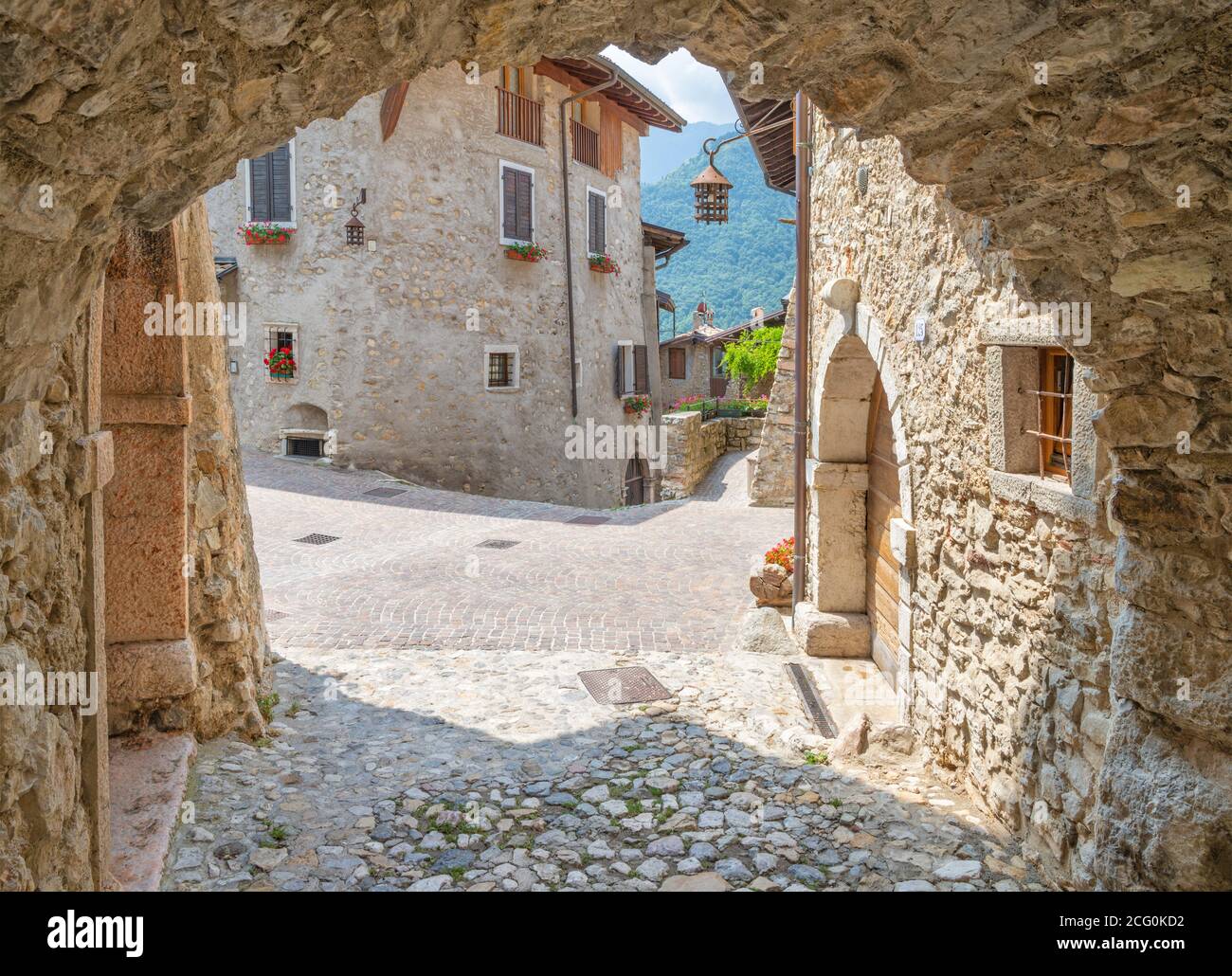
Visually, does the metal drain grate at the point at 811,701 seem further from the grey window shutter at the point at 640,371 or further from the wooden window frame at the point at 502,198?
the grey window shutter at the point at 640,371

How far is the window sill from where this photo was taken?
363cm

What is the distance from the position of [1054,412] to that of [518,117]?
1584 centimetres

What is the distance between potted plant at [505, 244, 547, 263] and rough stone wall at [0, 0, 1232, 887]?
15.4 m

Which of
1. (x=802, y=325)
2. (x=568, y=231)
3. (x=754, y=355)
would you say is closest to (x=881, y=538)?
(x=802, y=325)

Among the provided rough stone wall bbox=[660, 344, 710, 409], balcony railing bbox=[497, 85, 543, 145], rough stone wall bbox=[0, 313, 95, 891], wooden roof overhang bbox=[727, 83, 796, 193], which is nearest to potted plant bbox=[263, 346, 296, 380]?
balcony railing bbox=[497, 85, 543, 145]

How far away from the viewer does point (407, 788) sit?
16.4 feet

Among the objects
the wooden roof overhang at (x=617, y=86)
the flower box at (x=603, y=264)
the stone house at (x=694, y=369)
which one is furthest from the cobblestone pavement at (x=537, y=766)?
the stone house at (x=694, y=369)

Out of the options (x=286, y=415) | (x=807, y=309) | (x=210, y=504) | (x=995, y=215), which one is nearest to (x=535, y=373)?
(x=286, y=415)

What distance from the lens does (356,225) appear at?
16172mm

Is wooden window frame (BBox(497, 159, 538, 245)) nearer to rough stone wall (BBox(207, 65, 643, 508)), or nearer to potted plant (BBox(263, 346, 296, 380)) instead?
rough stone wall (BBox(207, 65, 643, 508))

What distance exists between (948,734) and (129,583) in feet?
14.6

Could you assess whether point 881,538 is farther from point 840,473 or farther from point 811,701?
point 811,701

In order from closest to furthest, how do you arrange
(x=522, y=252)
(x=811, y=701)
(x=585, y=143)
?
(x=811, y=701) < (x=522, y=252) < (x=585, y=143)

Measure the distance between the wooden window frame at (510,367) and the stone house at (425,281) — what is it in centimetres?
4
